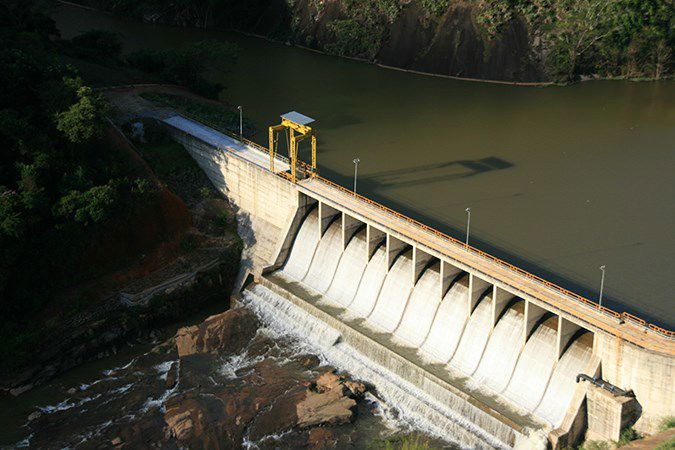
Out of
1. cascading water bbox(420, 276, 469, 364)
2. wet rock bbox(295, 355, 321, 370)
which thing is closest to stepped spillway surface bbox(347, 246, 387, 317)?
wet rock bbox(295, 355, 321, 370)

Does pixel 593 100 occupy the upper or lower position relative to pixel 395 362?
upper

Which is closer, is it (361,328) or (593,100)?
(361,328)

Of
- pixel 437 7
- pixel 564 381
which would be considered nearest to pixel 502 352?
pixel 564 381

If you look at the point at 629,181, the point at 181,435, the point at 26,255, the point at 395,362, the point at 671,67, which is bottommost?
the point at 181,435

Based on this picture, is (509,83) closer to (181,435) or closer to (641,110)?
(641,110)

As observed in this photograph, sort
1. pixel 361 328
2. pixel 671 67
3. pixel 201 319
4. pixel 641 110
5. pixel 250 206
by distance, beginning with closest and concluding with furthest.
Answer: pixel 361 328 → pixel 201 319 → pixel 250 206 → pixel 641 110 → pixel 671 67

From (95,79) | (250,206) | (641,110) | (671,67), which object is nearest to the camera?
(250,206)

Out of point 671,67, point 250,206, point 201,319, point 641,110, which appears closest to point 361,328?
point 201,319

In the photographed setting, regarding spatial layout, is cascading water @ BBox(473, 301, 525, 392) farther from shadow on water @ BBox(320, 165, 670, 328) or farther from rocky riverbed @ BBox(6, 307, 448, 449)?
shadow on water @ BBox(320, 165, 670, 328)
